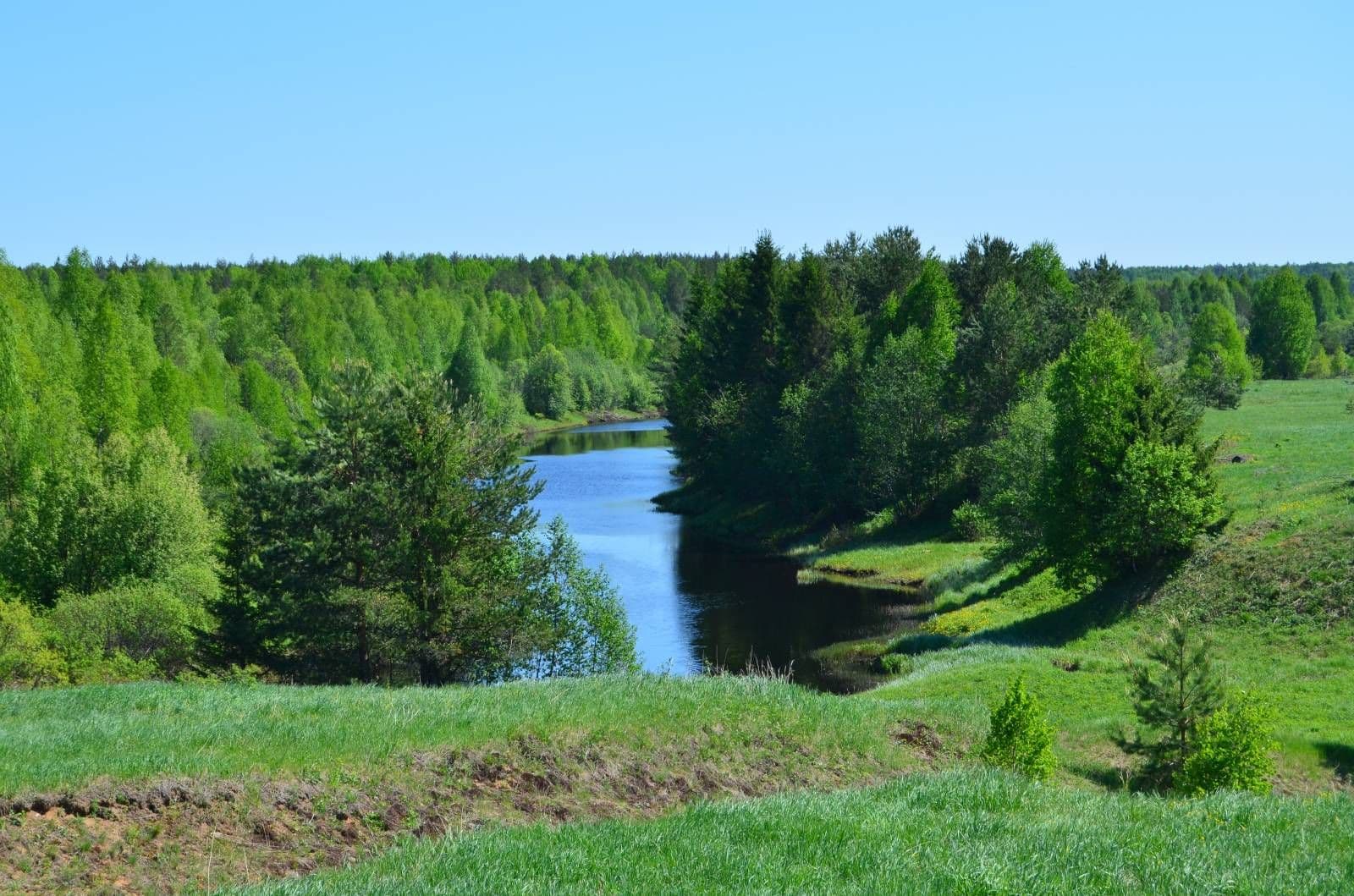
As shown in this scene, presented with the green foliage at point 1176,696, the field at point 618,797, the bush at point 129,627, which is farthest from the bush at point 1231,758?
the bush at point 129,627

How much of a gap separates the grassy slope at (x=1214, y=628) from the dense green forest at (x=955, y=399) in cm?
189

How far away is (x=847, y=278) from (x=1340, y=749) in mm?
69291

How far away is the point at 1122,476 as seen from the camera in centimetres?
3909

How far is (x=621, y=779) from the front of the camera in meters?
17.5

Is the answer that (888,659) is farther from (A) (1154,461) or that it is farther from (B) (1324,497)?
(B) (1324,497)

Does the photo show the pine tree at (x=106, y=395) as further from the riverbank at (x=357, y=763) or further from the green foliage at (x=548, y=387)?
the green foliage at (x=548, y=387)

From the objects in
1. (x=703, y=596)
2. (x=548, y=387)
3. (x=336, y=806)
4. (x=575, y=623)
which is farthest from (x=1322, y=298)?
(x=336, y=806)

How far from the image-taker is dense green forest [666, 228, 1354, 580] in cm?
4025

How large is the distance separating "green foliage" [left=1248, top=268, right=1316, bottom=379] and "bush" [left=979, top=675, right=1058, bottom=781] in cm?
11524

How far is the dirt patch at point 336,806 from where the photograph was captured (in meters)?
13.2

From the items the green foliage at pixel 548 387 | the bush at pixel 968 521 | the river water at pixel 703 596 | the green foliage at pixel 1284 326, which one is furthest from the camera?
the green foliage at pixel 548 387

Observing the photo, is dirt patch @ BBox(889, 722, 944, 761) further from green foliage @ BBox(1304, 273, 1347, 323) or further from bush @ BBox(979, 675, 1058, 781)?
green foliage @ BBox(1304, 273, 1347, 323)

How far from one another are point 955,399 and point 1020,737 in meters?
47.9

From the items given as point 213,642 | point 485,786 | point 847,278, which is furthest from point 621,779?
point 847,278
